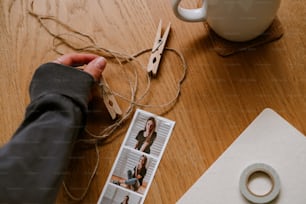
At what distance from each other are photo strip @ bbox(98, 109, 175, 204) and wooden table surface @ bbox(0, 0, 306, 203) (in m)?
0.01

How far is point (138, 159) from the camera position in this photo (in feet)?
2.54

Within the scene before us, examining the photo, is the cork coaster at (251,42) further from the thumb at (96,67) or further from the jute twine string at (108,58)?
the thumb at (96,67)

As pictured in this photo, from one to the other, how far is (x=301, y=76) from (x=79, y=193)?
42 centimetres

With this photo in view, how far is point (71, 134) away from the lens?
750 millimetres

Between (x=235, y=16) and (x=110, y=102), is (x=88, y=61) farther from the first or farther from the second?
(x=235, y=16)

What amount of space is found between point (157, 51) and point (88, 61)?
0.12m

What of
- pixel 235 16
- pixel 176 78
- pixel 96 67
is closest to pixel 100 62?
pixel 96 67

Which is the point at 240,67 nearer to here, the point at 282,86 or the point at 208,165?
the point at 282,86

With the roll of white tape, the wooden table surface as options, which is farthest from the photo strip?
the roll of white tape

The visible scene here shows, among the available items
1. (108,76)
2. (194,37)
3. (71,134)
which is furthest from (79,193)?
(194,37)

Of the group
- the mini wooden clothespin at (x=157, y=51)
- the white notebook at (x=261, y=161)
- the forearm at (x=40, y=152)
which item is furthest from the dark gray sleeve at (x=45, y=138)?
the white notebook at (x=261, y=161)

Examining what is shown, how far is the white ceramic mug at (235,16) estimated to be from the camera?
70 cm

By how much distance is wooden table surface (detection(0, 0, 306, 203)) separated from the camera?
0.76 metres

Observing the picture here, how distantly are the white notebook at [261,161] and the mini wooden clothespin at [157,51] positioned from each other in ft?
0.63
